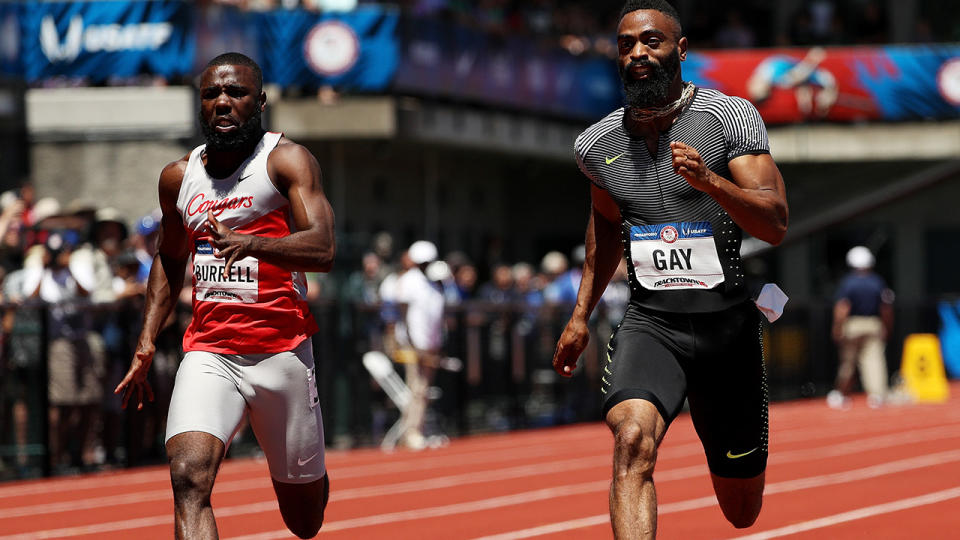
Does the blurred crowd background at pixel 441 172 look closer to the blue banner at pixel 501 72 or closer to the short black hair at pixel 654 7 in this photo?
the blue banner at pixel 501 72

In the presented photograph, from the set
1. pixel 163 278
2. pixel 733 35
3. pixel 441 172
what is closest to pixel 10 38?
pixel 441 172

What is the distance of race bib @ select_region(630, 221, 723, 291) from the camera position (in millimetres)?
6145

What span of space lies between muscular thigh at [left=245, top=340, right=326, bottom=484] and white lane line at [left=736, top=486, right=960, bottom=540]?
11.9 ft

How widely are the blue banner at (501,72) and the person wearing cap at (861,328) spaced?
611 cm

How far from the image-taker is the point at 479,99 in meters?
25.3

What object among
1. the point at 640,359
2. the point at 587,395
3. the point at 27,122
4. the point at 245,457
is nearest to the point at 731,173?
the point at 640,359

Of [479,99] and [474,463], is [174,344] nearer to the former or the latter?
[474,463]

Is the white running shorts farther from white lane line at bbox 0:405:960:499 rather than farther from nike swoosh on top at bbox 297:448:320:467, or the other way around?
white lane line at bbox 0:405:960:499

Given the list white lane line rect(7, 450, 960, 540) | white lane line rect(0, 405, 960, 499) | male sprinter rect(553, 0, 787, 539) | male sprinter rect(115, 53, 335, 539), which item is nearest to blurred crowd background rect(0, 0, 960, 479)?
white lane line rect(0, 405, 960, 499)

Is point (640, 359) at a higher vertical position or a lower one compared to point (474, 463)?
higher

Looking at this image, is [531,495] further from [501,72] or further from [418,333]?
[501,72]

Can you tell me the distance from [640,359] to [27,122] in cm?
1592

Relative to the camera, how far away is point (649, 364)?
6.14m

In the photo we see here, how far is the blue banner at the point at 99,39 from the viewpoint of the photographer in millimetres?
20641
